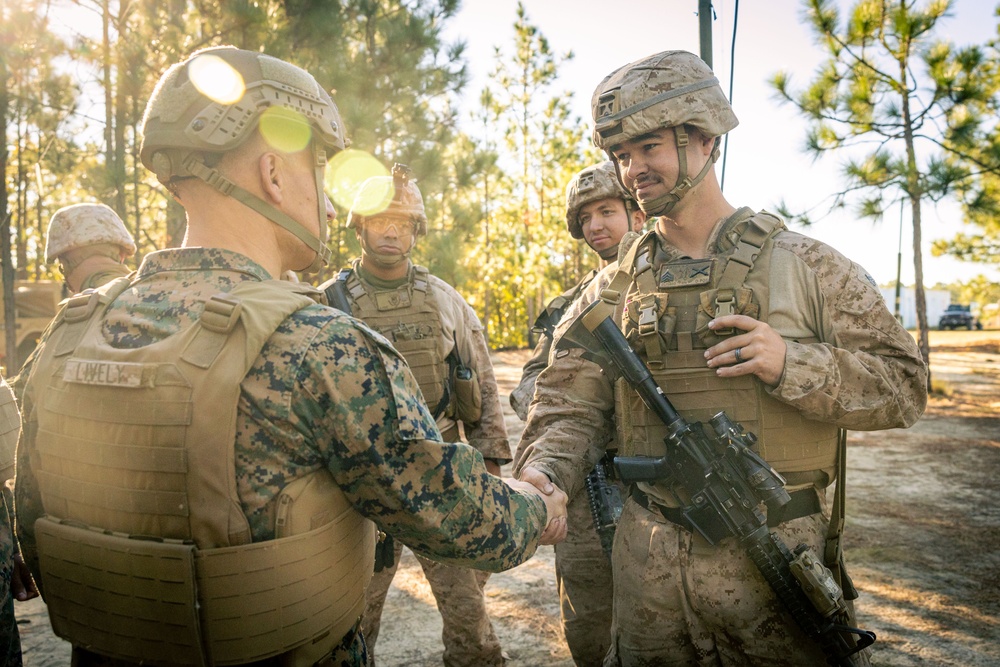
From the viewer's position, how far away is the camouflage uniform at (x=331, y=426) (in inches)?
54.0

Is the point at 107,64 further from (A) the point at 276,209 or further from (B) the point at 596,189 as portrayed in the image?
(A) the point at 276,209

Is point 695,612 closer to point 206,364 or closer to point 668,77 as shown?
point 206,364

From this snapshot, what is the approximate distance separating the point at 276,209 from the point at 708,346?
130 centimetres

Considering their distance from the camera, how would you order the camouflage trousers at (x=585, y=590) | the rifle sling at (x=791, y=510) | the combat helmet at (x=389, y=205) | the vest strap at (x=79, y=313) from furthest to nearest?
the combat helmet at (x=389, y=205) < the camouflage trousers at (x=585, y=590) < the rifle sling at (x=791, y=510) < the vest strap at (x=79, y=313)

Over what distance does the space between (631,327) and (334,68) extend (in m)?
8.94

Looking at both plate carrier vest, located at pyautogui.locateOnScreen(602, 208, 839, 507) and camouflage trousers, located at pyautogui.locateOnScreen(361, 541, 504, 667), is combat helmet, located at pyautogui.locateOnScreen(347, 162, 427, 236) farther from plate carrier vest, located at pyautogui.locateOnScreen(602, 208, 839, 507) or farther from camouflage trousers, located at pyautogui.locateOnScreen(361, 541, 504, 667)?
plate carrier vest, located at pyautogui.locateOnScreen(602, 208, 839, 507)

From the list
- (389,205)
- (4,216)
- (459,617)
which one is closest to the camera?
(459,617)

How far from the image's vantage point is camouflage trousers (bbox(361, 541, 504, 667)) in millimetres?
3297

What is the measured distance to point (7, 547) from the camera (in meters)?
2.27

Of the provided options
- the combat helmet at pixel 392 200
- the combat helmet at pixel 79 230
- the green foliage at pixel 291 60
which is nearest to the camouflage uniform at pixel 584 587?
the combat helmet at pixel 392 200

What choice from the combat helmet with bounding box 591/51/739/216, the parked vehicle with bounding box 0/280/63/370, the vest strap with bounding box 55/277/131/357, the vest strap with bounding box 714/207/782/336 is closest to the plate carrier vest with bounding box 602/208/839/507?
the vest strap with bounding box 714/207/782/336

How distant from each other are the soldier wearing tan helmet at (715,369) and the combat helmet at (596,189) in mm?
1386

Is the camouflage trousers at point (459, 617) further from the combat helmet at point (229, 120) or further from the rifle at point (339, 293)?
the combat helmet at point (229, 120)

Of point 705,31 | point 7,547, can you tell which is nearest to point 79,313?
point 7,547
